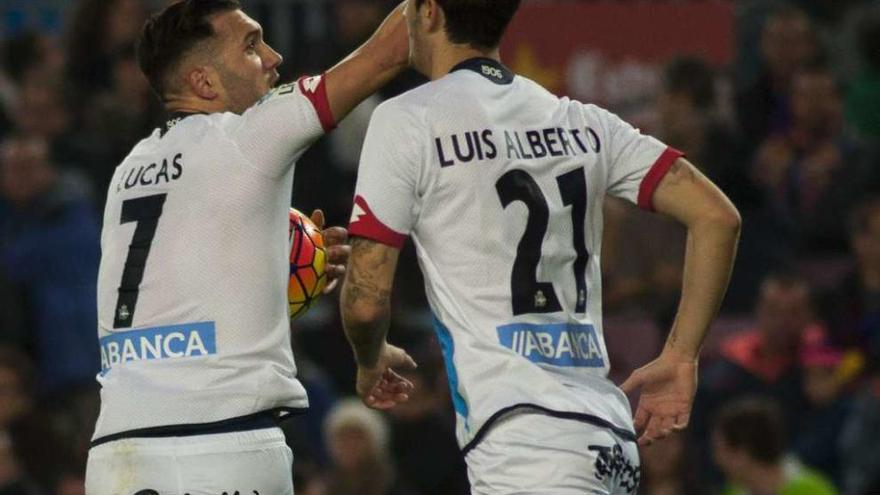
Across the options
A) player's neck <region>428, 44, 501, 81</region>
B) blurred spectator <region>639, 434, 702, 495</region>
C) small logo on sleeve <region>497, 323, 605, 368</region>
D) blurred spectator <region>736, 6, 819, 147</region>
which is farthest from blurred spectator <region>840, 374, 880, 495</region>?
player's neck <region>428, 44, 501, 81</region>

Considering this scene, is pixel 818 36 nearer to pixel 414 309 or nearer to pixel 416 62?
pixel 414 309

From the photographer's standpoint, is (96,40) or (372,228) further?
(96,40)

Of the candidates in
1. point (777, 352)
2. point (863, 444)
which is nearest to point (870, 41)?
point (777, 352)

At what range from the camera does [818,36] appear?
12.5m

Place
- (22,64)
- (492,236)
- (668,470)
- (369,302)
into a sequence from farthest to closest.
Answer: (22,64) → (668,470) → (369,302) → (492,236)

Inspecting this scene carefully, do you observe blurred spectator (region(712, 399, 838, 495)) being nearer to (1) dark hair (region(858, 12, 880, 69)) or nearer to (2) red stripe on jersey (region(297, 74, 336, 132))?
(1) dark hair (region(858, 12, 880, 69))

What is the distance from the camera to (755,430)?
9.92 metres

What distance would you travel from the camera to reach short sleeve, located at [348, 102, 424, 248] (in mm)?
5445

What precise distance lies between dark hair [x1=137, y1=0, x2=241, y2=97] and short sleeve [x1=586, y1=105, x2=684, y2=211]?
4.37 ft

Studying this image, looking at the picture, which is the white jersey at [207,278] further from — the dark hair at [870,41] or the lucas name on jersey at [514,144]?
the dark hair at [870,41]

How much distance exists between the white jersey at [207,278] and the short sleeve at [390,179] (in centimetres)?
47

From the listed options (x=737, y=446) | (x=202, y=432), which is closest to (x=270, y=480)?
(x=202, y=432)

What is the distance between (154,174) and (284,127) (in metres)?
0.46

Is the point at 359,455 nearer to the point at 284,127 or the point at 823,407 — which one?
the point at 823,407
